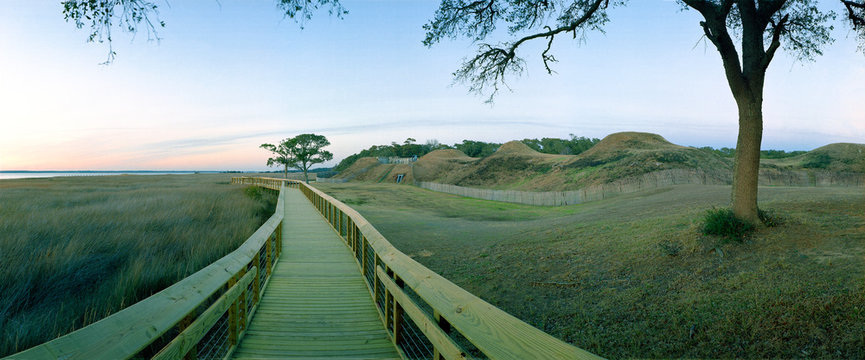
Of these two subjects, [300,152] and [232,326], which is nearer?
[232,326]

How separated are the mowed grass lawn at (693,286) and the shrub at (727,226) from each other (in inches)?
6.6

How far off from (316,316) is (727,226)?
7086 mm

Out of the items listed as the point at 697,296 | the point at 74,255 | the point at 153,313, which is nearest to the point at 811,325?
A: the point at 697,296

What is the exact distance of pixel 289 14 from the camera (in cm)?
684

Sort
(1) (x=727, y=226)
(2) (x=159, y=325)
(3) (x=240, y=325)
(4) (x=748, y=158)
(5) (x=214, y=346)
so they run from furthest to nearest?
1. (4) (x=748, y=158)
2. (1) (x=727, y=226)
3. (3) (x=240, y=325)
4. (5) (x=214, y=346)
5. (2) (x=159, y=325)

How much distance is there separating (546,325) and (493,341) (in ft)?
12.2

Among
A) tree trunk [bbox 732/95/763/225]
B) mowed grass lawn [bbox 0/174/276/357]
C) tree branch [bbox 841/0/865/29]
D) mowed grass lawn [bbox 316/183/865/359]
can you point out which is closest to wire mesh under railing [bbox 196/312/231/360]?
mowed grass lawn [bbox 0/174/276/357]

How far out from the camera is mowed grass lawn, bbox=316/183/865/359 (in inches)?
154

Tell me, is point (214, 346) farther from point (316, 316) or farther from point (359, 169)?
point (359, 169)

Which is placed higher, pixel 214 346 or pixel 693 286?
pixel 214 346

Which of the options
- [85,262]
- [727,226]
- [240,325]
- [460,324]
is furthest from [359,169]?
[460,324]

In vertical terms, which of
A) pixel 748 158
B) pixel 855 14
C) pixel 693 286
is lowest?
pixel 693 286

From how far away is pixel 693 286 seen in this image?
17.0ft

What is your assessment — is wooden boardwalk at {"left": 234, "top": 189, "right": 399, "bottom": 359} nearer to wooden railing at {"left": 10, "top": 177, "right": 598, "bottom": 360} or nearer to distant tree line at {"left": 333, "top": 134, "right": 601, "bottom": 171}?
wooden railing at {"left": 10, "top": 177, "right": 598, "bottom": 360}
